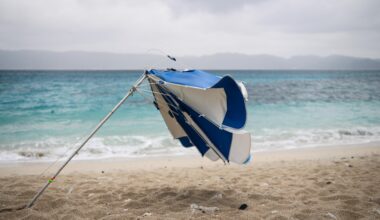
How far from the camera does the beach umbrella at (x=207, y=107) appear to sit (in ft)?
12.4

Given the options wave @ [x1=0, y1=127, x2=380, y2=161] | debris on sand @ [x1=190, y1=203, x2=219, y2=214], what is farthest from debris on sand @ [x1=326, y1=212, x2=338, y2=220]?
wave @ [x1=0, y1=127, x2=380, y2=161]

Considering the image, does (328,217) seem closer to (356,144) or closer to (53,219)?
(53,219)

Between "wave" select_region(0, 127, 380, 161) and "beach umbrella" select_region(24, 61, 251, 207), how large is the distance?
14.9 ft

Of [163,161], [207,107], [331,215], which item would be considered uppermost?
[207,107]

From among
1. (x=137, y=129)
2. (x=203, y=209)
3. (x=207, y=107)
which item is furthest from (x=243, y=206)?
(x=137, y=129)

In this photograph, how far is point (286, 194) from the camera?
483cm

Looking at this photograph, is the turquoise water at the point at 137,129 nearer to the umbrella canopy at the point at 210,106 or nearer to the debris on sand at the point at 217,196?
the umbrella canopy at the point at 210,106

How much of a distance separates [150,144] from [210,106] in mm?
6229

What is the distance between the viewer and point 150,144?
32.3ft

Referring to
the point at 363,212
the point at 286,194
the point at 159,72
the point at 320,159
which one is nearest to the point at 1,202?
the point at 159,72

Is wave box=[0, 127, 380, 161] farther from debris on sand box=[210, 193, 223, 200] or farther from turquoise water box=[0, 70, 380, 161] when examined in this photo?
debris on sand box=[210, 193, 223, 200]

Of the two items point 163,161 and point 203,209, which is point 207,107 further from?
point 163,161

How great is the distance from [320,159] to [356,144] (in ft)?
9.93

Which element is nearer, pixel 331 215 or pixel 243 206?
pixel 331 215
